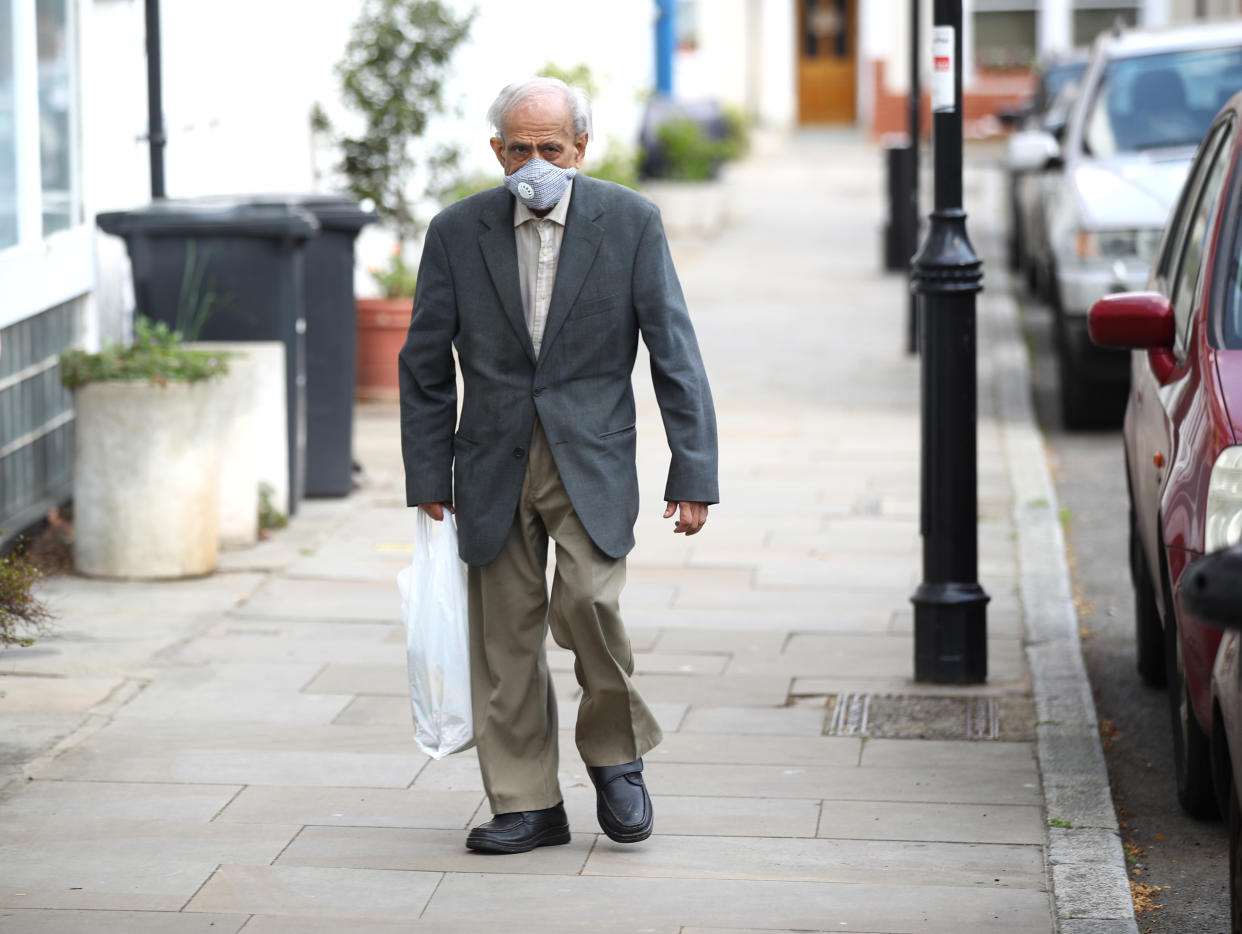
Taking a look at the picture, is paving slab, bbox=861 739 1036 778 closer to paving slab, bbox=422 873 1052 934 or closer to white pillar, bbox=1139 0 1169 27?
paving slab, bbox=422 873 1052 934

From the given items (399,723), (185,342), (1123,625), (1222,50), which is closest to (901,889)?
(399,723)

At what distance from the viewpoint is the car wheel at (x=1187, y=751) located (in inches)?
186

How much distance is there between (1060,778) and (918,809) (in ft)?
1.54

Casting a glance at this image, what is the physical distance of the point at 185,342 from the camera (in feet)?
26.7

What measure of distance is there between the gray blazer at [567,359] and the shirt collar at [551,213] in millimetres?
14

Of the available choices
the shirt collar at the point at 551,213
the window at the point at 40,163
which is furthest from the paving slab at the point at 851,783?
the window at the point at 40,163

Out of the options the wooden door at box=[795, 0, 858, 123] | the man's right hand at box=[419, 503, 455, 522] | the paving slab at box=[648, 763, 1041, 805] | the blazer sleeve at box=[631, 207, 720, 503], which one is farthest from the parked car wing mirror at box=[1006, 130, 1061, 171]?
the wooden door at box=[795, 0, 858, 123]

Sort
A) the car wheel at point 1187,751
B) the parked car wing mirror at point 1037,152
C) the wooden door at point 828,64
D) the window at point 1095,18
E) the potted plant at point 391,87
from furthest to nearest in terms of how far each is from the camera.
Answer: the wooden door at point 828,64
the window at point 1095,18
the potted plant at point 391,87
the parked car wing mirror at point 1037,152
the car wheel at point 1187,751

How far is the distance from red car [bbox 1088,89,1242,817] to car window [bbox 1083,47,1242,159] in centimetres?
548

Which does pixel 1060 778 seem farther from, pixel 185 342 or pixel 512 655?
pixel 185 342

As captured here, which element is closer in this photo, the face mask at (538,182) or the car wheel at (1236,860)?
the car wheel at (1236,860)

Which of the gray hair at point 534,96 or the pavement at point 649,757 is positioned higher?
the gray hair at point 534,96

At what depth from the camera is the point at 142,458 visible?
23.8 ft

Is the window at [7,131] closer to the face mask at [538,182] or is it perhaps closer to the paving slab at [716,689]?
the paving slab at [716,689]
